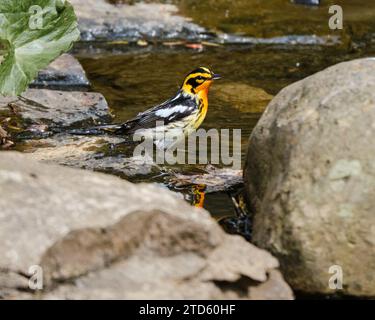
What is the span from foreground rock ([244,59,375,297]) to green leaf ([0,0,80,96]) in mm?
2373

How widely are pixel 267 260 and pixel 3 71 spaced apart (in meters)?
3.24

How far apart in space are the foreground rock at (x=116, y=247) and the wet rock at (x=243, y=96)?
16.1 feet

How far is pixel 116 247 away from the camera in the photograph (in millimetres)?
4129

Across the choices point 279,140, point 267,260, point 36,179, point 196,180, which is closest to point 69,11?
point 196,180

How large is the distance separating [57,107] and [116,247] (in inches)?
191

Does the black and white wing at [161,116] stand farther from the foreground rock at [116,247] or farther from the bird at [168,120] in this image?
the foreground rock at [116,247]

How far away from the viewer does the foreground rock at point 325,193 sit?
15.9 feet

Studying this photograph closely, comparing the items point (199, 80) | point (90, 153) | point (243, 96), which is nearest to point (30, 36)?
point (90, 153)

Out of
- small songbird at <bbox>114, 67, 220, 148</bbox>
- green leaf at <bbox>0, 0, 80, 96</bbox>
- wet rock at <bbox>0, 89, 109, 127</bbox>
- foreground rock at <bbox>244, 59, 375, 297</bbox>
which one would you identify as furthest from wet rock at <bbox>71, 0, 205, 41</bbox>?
foreground rock at <bbox>244, 59, 375, 297</bbox>

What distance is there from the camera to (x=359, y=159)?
194 inches

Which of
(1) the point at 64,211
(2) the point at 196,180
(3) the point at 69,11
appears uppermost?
(3) the point at 69,11

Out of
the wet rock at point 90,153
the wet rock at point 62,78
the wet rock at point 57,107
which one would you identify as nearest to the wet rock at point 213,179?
the wet rock at point 90,153

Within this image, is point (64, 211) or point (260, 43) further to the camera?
point (260, 43)
